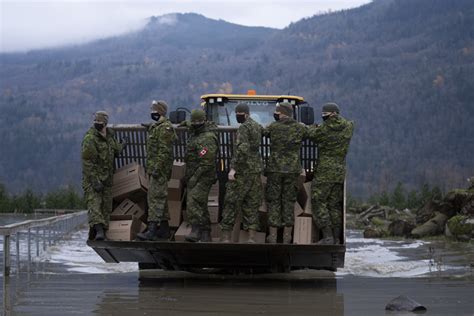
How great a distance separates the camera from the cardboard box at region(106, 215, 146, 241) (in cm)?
1332

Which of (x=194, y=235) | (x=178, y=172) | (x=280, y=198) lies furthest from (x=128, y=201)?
(x=280, y=198)

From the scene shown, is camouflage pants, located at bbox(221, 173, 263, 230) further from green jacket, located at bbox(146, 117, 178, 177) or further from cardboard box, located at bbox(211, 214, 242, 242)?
green jacket, located at bbox(146, 117, 178, 177)

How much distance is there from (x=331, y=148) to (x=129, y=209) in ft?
9.60

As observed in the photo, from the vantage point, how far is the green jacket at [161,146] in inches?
513

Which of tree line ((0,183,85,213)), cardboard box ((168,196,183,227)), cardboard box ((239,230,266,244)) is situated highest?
cardboard box ((168,196,183,227))

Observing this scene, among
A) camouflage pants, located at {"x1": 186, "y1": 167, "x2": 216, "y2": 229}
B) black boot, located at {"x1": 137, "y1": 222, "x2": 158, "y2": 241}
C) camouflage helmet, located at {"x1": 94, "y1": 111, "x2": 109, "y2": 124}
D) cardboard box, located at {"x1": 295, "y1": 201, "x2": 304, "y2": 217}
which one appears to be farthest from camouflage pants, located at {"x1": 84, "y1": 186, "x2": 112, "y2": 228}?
cardboard box, located at {"x1": 295, "y1": 201, "x2": 304, "y2": 217}

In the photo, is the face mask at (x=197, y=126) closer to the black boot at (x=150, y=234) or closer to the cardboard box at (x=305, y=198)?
the black boot at (x=150, y=234)

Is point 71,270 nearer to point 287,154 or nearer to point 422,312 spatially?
point 287,154

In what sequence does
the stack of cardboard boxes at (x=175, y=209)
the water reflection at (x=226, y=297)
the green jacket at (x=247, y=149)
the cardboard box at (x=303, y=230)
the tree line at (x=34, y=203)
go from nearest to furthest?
the water reflection at (x=226, y=297)
the green jacket at (x=247, y=149)
the cardboard box at (x=303, y=230)
the stack of cardboard boxes at (x=175, y=209)
the tree line at (x=34, y=203)

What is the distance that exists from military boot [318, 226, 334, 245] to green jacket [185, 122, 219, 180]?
1708mm

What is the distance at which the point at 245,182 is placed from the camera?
13.0 meters

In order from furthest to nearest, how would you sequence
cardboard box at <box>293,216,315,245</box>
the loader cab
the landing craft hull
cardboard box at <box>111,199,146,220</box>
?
the loader cab, cardboard box at <box>111,199,146,220</box>, cardboard box at <box>293,216,315,245</box>, the landing craft hull

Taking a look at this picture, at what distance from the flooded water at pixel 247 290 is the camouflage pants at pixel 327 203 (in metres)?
0.90

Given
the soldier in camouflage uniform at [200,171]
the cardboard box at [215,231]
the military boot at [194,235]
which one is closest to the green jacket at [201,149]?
the soldier in camouflage uniform at [200,171]
